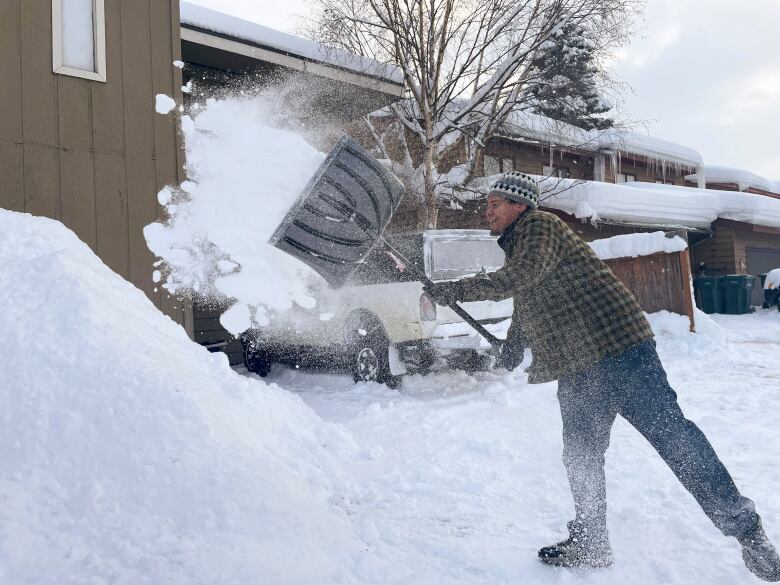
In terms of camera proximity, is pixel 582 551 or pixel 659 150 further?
pixel 659 150

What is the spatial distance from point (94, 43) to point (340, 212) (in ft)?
12.0

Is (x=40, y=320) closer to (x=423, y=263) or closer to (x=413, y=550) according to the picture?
(x=413, y=550)

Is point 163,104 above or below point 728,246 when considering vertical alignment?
above

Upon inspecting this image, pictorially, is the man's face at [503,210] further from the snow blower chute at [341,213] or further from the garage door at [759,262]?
the garage door at [759,262]

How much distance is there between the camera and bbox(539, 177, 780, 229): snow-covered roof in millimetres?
15523

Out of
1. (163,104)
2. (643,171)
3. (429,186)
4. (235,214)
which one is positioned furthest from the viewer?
(643,171)

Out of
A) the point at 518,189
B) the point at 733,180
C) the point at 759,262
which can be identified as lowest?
the point at 759,262

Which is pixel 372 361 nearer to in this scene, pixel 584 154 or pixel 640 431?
pixel 640 431

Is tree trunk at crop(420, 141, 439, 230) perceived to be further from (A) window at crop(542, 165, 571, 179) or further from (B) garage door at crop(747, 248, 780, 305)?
(B) garage door at crop(747, 248, 780, 305)

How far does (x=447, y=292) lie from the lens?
9.57 ft

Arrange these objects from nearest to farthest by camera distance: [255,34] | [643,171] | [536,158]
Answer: [255,34] < [536,158] < [643,171]

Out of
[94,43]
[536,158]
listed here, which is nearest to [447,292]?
[94,43]

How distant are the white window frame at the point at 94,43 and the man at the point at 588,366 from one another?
465cm

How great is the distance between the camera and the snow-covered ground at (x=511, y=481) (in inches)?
105
